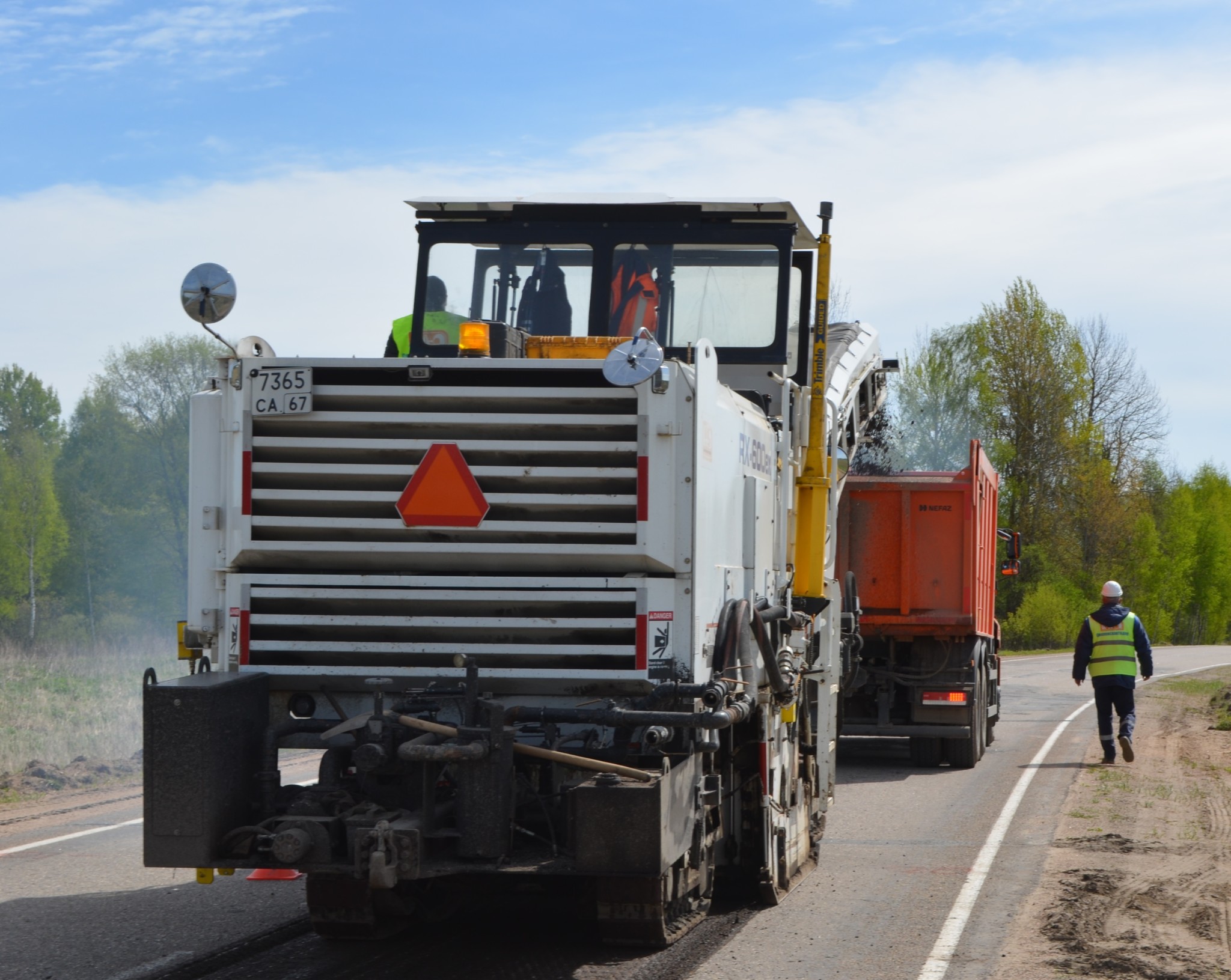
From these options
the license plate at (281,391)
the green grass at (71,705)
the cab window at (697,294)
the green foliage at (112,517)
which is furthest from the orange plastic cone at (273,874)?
the green foliage at (112,517)

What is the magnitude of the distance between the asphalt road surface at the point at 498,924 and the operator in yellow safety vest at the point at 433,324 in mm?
3200

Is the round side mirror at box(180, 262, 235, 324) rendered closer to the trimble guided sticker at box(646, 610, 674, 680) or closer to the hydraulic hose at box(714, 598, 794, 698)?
the trimble guided sticker at box(646, 610, 674, 680)

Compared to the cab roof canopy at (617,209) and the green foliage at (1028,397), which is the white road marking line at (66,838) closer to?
the cab roof canopy at (617,209)

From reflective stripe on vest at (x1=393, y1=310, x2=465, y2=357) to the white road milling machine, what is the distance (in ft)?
5.08

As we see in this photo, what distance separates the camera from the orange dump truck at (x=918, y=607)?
14.0m

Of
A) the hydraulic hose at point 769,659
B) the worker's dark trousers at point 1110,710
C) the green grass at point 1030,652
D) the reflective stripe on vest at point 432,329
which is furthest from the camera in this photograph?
the green grass at point 1030,652

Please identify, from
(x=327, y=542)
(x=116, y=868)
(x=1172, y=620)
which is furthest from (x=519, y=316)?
(x=1172, y=620)

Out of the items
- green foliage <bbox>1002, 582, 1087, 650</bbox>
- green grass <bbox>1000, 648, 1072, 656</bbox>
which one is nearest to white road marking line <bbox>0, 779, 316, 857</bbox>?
green grass <bbox>1000, 648, 1072, 656</bbox>

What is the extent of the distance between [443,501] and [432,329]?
8.38 ft

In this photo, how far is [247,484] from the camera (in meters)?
6.08

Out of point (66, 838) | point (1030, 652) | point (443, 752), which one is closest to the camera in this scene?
point (443, 752)

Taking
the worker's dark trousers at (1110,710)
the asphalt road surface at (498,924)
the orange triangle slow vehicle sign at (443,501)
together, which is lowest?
the asphalt road surface at (498,924)

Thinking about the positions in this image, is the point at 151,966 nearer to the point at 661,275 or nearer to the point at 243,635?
the point at 243,635

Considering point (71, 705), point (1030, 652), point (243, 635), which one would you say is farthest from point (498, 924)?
point (1030, 652)
